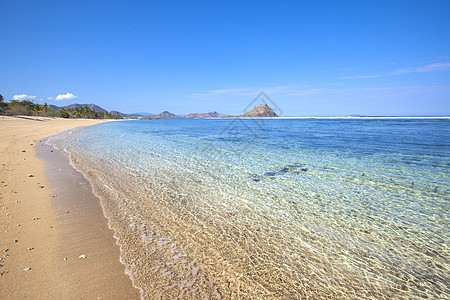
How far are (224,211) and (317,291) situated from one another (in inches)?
118

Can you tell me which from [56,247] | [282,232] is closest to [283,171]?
[282,232]

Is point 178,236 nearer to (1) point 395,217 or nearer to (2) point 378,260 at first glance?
(2) point 378,260

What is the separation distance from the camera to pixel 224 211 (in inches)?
223

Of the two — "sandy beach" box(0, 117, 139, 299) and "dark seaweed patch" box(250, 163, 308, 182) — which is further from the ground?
"sandy beach" box(0, 117, 139, 299)

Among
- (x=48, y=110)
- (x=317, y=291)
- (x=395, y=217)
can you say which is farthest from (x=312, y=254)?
(x=48, y=110)

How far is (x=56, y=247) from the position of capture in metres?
3.76

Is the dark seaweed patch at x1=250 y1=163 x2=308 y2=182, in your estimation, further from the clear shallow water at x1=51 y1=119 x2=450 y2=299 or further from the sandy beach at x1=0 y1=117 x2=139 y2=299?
the sandy beach at x1=0 y1=117 x2=139 y2=299

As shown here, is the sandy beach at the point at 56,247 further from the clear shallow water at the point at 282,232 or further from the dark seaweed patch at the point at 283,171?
the dark seaweed patch at the point at 283,171

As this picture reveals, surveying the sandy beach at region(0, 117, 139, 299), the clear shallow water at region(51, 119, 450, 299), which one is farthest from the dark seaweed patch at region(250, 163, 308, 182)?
the sandy beach at region(0, 117, 139, 299)

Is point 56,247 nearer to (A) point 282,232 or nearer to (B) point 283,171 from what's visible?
(A) point 282,232

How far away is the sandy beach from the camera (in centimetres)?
286

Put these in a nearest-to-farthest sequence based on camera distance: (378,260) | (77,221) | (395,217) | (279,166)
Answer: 1. (378,260)
2. (77,221)
3. (395,217)
4. (279,166)

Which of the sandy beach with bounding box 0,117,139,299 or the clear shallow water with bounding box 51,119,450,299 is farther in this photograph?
the clear shallow water with bounding box 51,119,450,299

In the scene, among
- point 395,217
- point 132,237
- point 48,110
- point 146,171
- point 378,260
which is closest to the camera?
point 378,260
